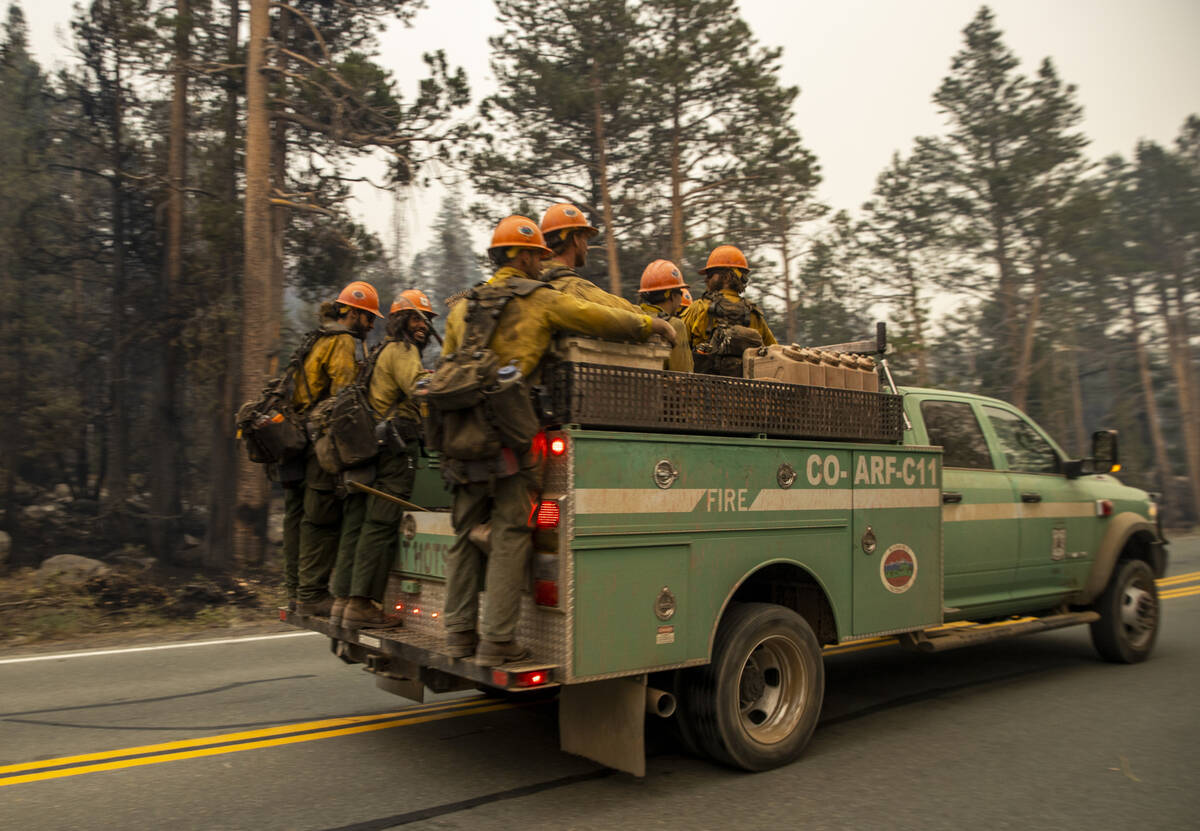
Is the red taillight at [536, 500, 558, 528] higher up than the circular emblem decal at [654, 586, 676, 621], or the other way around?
the red taillight at [536, 500, 558, 528]

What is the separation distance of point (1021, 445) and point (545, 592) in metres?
4.47

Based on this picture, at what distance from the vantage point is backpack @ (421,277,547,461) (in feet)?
Answer: 12.8

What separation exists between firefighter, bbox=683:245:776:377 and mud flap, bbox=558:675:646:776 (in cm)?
256

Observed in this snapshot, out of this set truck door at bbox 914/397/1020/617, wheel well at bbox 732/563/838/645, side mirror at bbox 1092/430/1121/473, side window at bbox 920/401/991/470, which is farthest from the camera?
side mirror at bbox 1092/430/1121/473

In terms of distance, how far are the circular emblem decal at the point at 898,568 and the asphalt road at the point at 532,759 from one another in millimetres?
853

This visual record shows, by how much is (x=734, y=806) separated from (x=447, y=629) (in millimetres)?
1515

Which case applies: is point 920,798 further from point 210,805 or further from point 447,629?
point 210,805

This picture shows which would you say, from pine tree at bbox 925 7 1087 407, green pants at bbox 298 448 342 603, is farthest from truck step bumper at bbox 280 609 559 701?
pine tree at bbox 925 7 1087 407

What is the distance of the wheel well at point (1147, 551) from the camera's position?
7484 millimetres

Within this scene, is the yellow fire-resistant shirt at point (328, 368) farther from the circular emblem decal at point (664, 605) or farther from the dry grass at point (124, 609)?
the dry grass at point (124, 609)

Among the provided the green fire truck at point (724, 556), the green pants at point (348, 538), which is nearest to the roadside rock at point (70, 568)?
the green pants at point (348, 538)

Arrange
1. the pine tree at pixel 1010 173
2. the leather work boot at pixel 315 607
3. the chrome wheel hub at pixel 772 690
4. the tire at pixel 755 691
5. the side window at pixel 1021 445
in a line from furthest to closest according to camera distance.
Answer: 1. the pine tree at pixel 1010 173
2. the side window at pixel 1021 445
3. the leather work boot at pixel 315 607
4. the chrome wheel hub at pixel 772 690
5. the tire at pixel 755 691

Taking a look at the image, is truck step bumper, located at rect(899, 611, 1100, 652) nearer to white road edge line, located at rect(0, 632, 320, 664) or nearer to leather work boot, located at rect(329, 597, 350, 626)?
leather work boot, located at rect(329, 597, 350, 626)

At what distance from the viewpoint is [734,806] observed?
13.4ft
